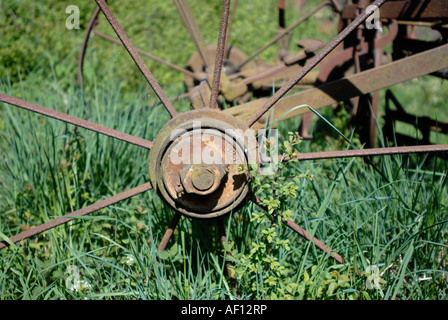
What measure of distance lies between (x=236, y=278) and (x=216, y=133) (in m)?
0.64

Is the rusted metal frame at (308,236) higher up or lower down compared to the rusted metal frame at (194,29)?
lower down

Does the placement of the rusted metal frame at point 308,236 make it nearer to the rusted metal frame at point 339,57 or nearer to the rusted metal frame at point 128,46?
the rusted metal frame at point 128,46

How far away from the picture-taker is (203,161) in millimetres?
1687

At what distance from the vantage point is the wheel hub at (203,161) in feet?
5.47

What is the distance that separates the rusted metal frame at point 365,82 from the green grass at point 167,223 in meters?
0.36

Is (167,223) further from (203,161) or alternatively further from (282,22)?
(282,22)

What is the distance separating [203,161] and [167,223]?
674mm

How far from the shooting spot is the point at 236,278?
1.87 m

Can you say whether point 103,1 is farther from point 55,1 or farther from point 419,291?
point 55,1

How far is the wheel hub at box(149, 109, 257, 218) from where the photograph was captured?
1.67m

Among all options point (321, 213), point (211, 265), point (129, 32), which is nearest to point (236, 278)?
point (211, 265)

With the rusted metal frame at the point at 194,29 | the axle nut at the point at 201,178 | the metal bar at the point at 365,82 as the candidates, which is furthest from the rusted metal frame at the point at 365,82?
the rusted metal frame at the point at 194,29

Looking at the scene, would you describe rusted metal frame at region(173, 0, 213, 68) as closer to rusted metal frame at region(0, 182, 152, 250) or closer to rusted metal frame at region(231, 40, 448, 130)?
rusted metal frame at region(231, 40, 448, 130)

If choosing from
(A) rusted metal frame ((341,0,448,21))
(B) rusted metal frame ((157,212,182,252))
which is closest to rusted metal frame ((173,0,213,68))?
(A) rusted metal frame ((341,0,448,21))
